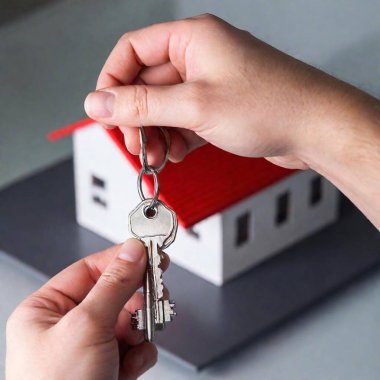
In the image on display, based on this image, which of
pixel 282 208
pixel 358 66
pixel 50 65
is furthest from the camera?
pixel 50 65

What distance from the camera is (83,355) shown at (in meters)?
0.91

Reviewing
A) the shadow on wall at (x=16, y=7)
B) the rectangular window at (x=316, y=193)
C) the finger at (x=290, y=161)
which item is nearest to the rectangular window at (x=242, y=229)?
the rectangular window at (x=316, y=193)

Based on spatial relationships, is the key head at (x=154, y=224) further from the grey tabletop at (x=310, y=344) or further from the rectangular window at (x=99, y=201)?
the rectangular window at (x=99, y=201)

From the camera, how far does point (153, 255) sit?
0.93m

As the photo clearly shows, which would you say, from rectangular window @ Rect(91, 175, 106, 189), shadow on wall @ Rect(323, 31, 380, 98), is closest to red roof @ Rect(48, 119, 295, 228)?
rectangular window @ Rect(91, 175, 106, 189)

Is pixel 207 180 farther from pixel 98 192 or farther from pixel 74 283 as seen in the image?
pixel 74 283

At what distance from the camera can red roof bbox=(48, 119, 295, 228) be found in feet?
4.76

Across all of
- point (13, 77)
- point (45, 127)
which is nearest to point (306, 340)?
point (45, 127)

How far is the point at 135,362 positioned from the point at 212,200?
47 cm

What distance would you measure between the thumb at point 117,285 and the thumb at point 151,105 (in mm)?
108

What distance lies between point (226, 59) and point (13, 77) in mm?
1185

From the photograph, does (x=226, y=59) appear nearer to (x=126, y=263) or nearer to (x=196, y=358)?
(x=126, y=263)

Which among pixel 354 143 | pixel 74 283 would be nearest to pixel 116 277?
pixel 74 283

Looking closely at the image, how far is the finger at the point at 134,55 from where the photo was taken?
104 centimetres
